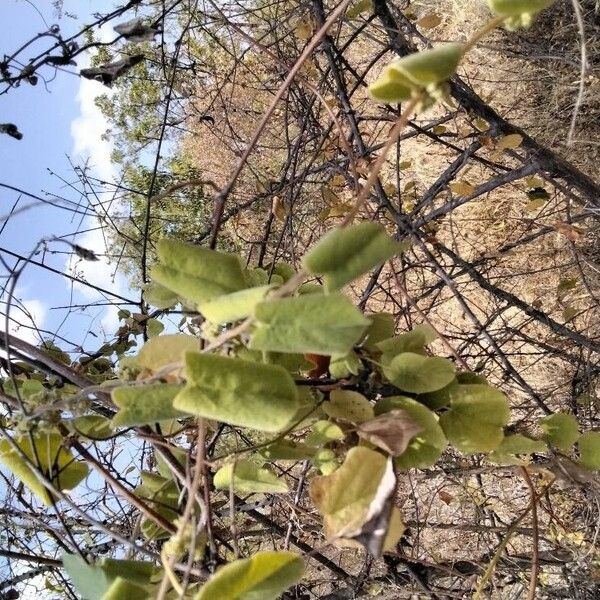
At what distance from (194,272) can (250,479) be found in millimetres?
219

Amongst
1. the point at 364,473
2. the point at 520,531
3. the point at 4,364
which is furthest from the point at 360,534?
the point at 520,531

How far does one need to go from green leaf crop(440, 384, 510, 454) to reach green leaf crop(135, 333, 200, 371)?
7.5 inches

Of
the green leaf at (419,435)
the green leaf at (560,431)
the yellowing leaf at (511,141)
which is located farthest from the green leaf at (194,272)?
the yellowing leaf at (511,141)

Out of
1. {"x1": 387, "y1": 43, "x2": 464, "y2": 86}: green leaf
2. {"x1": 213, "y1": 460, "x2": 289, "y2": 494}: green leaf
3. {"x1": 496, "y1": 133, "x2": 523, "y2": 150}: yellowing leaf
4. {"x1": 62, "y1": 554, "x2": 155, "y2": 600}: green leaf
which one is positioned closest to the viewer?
{"x1": 387, "y1": 43, "x2": 464, "y2": 86}: green leaf

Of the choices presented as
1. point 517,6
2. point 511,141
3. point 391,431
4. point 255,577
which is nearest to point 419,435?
point 391,431

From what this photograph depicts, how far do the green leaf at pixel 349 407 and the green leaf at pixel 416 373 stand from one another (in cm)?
3

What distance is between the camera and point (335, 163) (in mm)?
1240

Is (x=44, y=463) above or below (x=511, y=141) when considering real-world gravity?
below

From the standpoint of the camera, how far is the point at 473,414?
1.63 feet

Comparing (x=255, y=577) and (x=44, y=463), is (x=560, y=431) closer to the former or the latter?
(x=255, y=577)

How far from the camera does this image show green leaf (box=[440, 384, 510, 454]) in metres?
0.49

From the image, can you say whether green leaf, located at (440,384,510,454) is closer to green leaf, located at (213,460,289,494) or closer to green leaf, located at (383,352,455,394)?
green leaf, located at (383,352,455,394)

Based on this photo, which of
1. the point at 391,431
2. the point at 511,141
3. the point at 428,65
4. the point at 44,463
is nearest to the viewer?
the point at 428,65

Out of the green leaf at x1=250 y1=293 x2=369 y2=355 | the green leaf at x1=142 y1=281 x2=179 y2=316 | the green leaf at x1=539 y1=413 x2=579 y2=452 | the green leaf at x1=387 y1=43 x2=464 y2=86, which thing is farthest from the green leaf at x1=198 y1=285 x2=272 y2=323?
the green leaf at x1=539 y1=413 x2=579 y2=452
